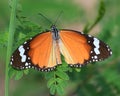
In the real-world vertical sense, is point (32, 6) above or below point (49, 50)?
above

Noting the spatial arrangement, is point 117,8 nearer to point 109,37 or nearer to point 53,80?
point 109,37

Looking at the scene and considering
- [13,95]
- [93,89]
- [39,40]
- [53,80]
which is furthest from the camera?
[13,95]

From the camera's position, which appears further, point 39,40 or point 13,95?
point 13,95

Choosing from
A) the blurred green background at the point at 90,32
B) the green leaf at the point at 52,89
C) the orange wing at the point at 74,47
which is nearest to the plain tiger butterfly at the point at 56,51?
the orange wing at the point at 74,47

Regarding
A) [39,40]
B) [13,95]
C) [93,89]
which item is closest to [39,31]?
[39,40]

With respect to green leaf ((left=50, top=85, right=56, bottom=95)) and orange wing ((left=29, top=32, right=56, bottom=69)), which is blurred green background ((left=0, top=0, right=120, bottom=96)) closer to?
orange wing ((left=29, top=32, right=56, bottom=69))

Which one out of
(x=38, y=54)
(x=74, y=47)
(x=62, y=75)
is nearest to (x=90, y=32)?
(x=74, y=47)

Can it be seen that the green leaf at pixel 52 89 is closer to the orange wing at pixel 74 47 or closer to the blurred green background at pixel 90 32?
the orange wing at pixel 74 47

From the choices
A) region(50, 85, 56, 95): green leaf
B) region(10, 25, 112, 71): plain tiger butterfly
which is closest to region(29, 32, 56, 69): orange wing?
region(10, 25, 112, 71): plain tiger butterfly
